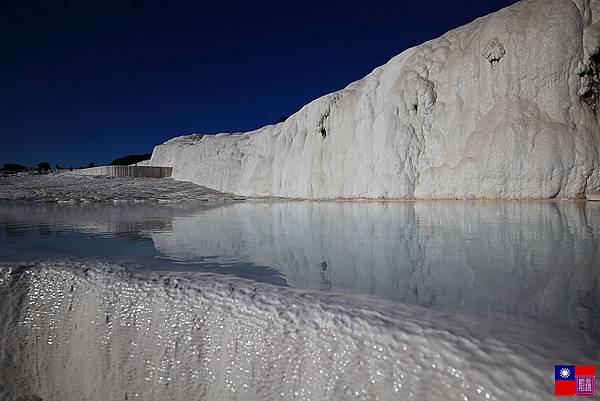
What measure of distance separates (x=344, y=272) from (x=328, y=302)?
49 centimetres

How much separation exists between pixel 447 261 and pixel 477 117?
795 cm

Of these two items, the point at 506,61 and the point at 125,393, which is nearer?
the point at 125,393

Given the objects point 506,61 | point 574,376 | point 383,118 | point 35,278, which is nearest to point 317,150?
point 383,118

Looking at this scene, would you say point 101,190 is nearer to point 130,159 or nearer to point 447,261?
point 447,261

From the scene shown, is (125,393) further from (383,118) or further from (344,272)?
(383,118)

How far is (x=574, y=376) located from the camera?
0.78 metres

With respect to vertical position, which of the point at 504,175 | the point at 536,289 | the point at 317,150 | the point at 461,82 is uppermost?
the point at 461,82

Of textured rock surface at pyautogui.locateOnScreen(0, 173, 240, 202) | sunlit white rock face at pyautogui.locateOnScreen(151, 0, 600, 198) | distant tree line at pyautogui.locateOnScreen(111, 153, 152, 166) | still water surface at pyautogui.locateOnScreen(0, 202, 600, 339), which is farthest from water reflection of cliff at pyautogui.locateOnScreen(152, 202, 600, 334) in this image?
distant tree line at pyautogui.locateOnScreen(111, 153, 152, 166)

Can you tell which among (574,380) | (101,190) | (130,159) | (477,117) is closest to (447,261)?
(574,380)

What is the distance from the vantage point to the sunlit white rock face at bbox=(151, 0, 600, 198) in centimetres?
741

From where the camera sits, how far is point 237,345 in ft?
3.94

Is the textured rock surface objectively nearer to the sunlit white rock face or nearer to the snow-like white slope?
the sunlit white rock face

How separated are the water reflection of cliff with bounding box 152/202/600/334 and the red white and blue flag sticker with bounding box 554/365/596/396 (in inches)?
10.4

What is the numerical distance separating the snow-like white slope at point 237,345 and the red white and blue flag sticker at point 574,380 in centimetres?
2
